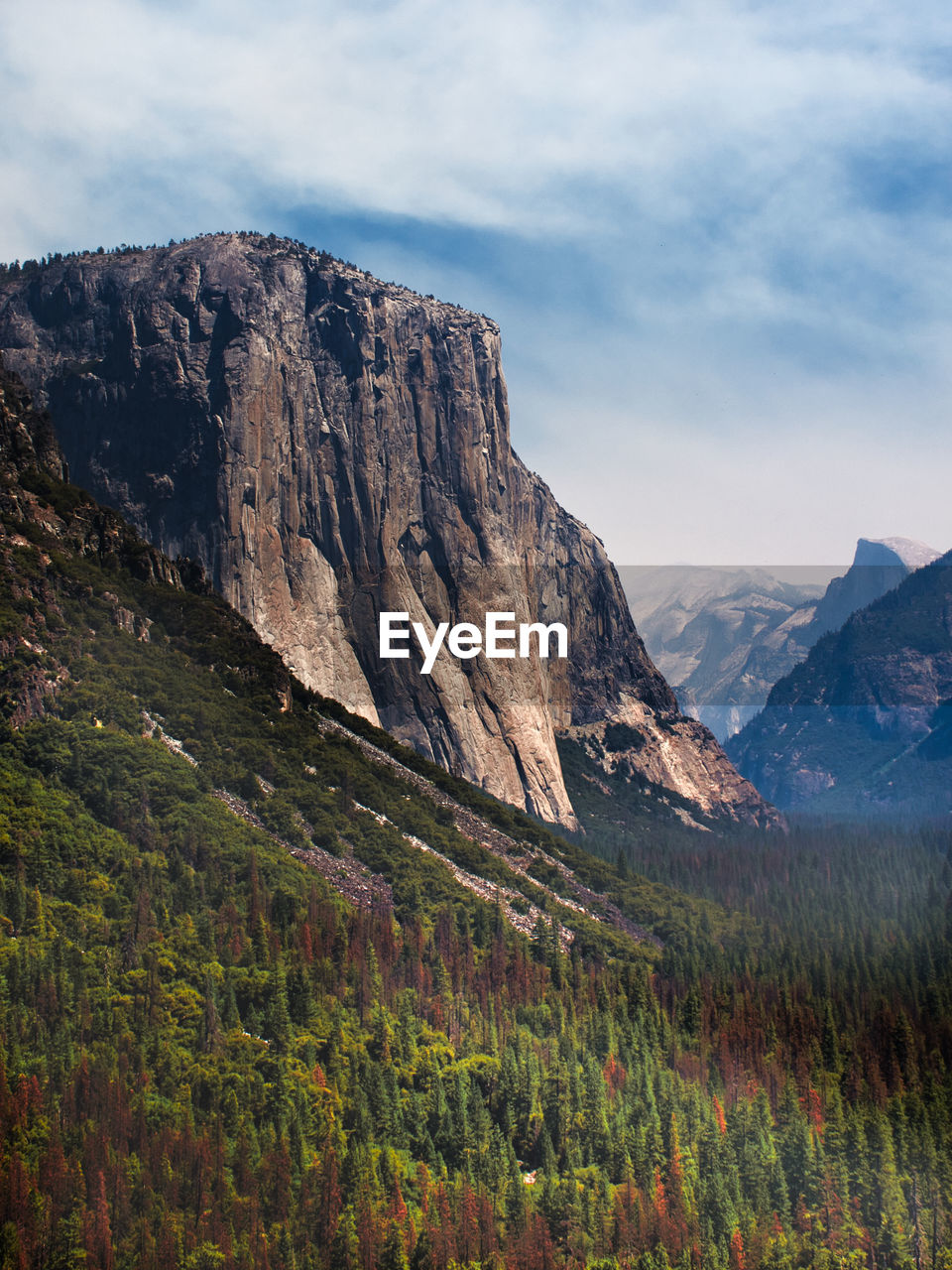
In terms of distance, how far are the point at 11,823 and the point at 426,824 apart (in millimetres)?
78477

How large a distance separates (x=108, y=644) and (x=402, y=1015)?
202 feet

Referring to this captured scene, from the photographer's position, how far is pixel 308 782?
182m

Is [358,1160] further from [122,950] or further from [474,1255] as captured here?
[122,950]

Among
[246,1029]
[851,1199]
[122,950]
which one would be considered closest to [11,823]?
[122,950]

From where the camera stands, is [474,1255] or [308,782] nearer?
[474,1255]

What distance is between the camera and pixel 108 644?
543 feet

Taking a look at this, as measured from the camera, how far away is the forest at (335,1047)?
319ft

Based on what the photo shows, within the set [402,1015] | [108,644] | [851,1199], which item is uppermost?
[108,644]

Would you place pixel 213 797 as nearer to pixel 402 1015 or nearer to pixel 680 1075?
pixel 402 1015

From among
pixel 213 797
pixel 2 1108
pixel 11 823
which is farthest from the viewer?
pixel 213 797

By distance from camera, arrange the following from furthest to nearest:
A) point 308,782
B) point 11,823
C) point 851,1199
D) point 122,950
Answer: point 308,782, point 11,823, point 122,950, point 851,1199

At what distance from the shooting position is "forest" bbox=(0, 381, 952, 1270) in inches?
3826

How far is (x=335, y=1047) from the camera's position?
119 metres

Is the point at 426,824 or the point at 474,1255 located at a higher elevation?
the point at 426,824
